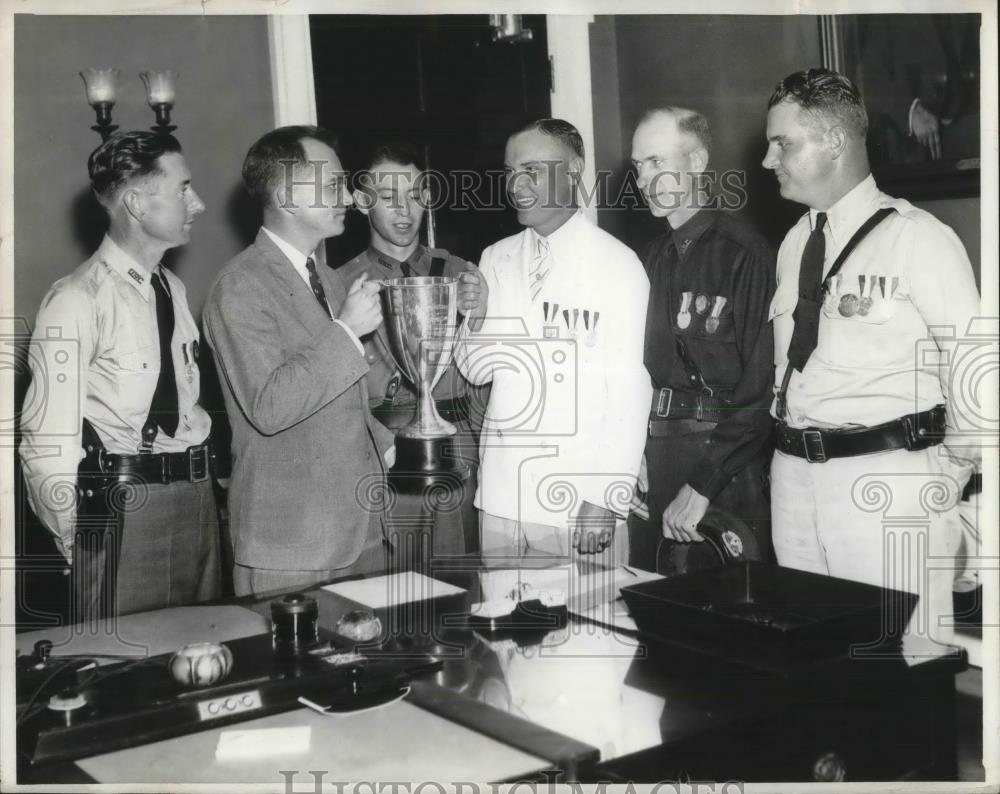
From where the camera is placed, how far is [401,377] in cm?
250

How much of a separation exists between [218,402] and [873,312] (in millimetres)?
1556

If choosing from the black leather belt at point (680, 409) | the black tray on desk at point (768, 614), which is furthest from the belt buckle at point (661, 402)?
the black tray on desk at point (768, 614)

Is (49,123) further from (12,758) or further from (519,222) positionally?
(12,758)

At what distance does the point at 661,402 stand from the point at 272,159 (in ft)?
3.69

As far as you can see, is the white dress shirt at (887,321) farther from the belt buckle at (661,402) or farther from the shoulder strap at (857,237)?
the belt buckle at (661,402)

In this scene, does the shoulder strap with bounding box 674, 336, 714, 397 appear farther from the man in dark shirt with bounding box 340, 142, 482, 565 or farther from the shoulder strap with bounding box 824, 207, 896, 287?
the man in dark shirt with bounding box 340, 142, 482, 565

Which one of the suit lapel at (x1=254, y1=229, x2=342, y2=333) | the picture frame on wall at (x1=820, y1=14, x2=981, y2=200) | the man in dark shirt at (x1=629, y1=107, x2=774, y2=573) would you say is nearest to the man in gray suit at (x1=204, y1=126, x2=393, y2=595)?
the suit lapel at (x1=254, y1=229, x2=342, y2=333)

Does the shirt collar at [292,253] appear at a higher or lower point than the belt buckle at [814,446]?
higher

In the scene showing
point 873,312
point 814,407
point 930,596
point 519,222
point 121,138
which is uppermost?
point 121,138

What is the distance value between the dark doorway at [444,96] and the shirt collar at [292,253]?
0.14 meters

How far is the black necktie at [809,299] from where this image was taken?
7.57 ft

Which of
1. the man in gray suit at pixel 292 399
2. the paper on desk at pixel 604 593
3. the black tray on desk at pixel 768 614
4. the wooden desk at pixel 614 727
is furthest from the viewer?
the man in gray suit at pixel 292 399

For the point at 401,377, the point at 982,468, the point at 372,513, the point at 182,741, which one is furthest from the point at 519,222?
the point at 182,741

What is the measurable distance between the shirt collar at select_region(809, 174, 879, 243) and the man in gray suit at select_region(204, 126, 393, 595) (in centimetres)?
106
